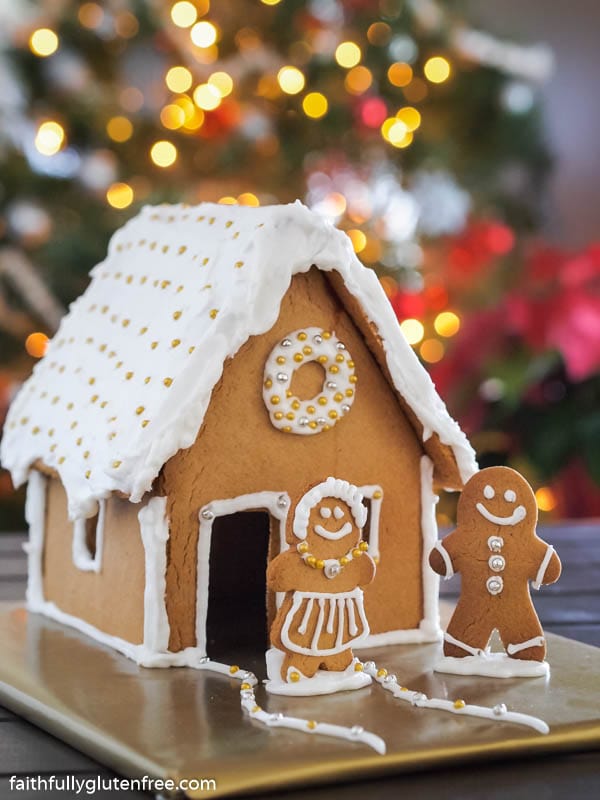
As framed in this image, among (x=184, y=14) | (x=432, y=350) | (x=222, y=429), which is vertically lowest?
(x=222, y=429)

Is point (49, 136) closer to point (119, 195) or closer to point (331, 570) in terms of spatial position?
point (119, 195)

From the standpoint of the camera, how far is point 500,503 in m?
1.41

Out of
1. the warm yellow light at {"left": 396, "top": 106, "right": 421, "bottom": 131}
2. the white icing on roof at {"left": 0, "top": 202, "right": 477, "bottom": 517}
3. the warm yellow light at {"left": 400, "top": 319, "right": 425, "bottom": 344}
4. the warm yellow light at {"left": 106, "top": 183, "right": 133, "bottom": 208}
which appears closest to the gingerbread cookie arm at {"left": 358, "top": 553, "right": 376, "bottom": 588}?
the white icing on roof at {"left": 0, "top": 202, "right": 477, "bottom": 517}

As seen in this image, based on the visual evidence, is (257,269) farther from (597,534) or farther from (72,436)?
(597,534)

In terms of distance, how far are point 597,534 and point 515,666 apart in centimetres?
107

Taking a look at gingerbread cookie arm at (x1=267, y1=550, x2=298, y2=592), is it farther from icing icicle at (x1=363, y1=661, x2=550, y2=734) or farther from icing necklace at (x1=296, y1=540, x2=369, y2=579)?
icing icicle at (x1=363, y1=661, x2=550, y2=734)

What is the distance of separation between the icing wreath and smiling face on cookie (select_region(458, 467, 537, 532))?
201 mm

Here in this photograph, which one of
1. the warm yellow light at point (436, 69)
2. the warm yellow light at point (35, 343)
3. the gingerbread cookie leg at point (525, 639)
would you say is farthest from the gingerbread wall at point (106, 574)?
the warm yellow light at point (436, 69)

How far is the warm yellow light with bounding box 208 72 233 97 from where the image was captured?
3.07m

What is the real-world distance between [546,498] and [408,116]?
3.45 ft

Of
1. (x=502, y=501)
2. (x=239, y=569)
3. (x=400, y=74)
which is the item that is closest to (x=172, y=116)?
(x=400, y=74)

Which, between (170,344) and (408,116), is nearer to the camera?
(170,344)

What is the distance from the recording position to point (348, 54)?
10.1 ft

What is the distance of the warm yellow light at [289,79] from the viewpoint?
3055 mm
